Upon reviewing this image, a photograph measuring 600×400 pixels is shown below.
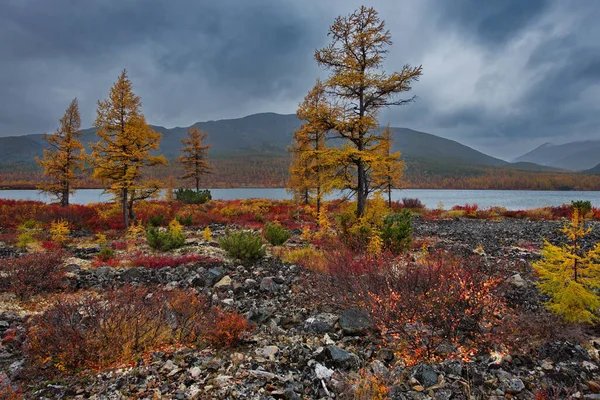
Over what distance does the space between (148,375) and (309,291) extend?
3517 mm

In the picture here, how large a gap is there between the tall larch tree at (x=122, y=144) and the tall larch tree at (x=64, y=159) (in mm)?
10922

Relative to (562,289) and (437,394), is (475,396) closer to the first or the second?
(437,394)

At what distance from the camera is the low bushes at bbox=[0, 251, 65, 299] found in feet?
21.5

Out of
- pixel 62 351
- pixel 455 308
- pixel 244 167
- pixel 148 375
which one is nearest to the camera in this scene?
pixel 148 375

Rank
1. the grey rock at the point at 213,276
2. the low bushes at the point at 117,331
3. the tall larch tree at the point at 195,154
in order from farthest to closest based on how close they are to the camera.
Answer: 1. the tall larch tree at the point at 195,154
2. the grey rock at the point at 213,276
3. the low bushes at the point at 117,331

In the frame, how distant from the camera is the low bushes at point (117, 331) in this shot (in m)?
3.74

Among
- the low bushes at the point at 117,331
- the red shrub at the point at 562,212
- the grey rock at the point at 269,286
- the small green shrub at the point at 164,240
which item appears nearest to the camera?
the low bushes at the point at 117,331

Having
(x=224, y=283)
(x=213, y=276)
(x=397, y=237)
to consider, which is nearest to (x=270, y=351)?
(x=224, y=283)

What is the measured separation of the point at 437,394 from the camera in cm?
317

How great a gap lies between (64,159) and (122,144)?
45.3ft

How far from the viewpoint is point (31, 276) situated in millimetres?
6961

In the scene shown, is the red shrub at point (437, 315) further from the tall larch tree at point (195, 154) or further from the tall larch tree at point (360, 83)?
the tall larch tree at point (195, 154)

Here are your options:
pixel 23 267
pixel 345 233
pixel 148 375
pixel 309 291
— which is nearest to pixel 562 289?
pixel 309 291

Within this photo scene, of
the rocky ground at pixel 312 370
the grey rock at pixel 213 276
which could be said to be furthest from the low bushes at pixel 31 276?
the grey rock at pixel 213 276
